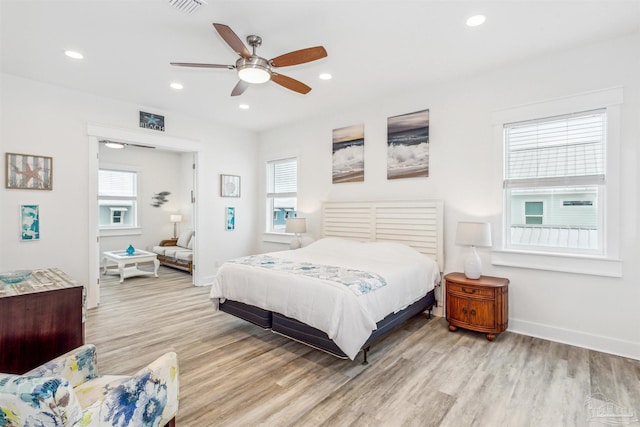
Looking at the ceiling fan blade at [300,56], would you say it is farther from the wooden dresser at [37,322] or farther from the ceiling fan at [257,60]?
the wooden dresser at [37,322]

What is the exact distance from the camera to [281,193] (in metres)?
5.94

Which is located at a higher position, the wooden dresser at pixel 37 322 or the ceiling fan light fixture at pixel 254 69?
the ceiling fan light fixture at pixel 254 69

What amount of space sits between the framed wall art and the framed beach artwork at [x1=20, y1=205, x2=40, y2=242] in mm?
255

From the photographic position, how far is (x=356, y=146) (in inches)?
185

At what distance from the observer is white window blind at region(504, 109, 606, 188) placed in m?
2.99

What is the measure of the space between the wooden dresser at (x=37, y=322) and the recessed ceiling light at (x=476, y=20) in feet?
11.9

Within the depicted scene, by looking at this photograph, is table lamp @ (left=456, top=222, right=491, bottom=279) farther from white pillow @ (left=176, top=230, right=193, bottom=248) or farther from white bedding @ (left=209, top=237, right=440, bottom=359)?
white pillow @ (left=176, top=230, right=193, bottom=248)

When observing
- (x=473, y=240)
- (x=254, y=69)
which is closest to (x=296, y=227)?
(x=473, y=240)

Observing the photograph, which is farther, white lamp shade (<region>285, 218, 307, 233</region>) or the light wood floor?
white lamp shade (<region>285, 218, 307, 233</region>)

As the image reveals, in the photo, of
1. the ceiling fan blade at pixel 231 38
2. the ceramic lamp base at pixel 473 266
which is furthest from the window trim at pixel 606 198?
the ceiling fan blade at pixel 231 38

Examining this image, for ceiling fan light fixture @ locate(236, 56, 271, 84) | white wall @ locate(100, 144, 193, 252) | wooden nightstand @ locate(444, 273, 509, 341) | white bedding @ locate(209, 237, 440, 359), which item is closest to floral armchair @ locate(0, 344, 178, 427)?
white bedding @ locate(209, 237, 440, 359)

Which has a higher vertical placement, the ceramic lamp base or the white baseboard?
the ceramic lamp base

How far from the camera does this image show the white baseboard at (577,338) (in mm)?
2760

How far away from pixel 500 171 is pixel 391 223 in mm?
1437
